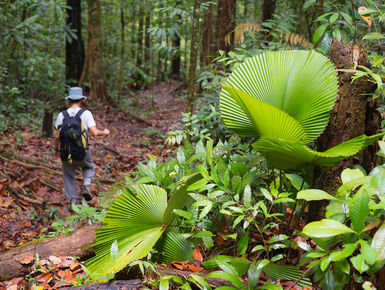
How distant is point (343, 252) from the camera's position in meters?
1.49

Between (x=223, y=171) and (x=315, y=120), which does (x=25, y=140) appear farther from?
(x=315, y=120)

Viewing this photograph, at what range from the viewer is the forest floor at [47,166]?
5.25 m

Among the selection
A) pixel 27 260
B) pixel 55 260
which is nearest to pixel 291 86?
pixel 55 260

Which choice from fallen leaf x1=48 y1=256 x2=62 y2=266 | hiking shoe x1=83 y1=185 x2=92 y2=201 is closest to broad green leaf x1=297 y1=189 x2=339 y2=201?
fallen leaf x1=48 y1=256 x2=62 y2=266

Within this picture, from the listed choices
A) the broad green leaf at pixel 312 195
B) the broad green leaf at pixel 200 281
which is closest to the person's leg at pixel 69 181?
the broad green leaf at pixel 200 281

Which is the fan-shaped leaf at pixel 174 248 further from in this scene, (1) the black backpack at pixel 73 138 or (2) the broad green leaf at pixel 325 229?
(1) the black backpack at pixel 73 138

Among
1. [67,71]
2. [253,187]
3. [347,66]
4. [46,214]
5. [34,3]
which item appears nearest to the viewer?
[347,66]

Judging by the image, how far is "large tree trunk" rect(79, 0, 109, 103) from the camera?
1274 centimetres

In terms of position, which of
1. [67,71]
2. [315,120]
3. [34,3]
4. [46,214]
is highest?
[34,3]

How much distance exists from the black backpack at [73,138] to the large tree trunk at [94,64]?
7451 millimetres

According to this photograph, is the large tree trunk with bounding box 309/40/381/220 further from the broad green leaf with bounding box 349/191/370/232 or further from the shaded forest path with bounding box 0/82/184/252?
the shaded forest path with bounding box 0/82/184/252

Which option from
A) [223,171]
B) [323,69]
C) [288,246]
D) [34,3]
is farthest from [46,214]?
[34,3]

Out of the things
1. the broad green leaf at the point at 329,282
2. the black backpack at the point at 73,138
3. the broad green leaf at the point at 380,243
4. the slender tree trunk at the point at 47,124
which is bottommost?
the slender tree trunk at the point at 47,124

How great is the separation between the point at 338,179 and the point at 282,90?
2.28 feet
